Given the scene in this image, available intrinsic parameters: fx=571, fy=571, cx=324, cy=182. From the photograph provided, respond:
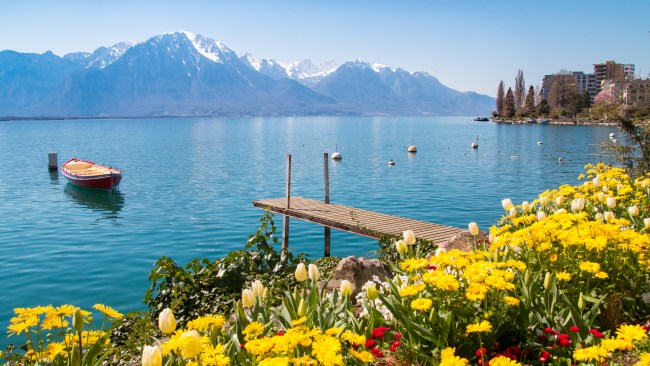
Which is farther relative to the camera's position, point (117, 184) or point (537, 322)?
point (117, 184)

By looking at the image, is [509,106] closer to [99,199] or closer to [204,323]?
[99,199]

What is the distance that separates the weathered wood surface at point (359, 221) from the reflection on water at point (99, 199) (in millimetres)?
12796

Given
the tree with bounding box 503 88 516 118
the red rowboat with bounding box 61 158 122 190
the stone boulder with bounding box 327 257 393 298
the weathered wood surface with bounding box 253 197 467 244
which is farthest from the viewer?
the tree with bounding box 503 88 516 118

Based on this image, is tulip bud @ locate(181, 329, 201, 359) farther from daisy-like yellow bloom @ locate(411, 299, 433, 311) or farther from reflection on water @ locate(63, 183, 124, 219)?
reflection on water @ locate(63, 183, 124, 219)

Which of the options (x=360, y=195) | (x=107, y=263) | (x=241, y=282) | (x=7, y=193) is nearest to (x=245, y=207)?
(x=360, y=195)

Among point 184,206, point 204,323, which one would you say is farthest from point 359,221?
point 184,206

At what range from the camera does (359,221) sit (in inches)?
728

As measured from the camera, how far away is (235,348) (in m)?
4.80

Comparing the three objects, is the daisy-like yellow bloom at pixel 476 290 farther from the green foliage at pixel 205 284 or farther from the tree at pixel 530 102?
the tree at pixel 530 102

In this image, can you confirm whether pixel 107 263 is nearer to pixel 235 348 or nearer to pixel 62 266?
pixel 62 266

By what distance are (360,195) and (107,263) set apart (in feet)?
61.2

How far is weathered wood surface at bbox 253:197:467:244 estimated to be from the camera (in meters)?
16.5

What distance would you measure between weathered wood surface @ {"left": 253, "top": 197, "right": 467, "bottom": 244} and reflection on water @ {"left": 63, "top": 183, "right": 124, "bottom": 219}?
12796 mm

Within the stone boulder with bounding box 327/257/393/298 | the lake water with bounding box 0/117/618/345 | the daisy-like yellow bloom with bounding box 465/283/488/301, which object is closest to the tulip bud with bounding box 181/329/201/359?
the daisy-like yellow bloom with bounding box 465/283/488/301
